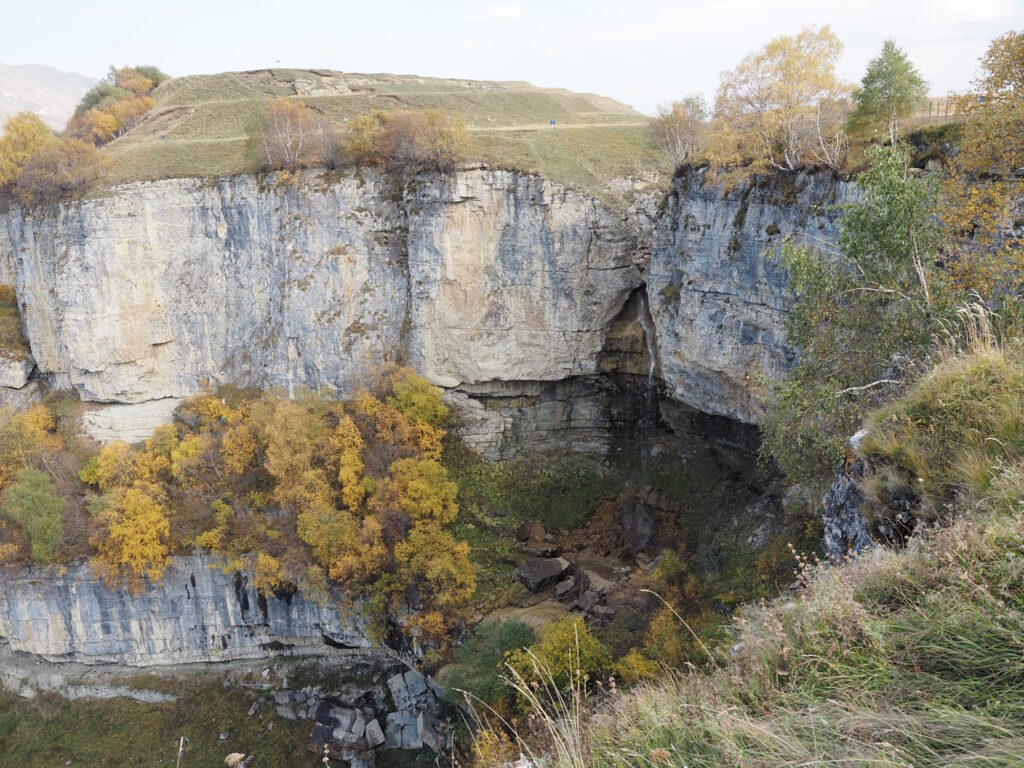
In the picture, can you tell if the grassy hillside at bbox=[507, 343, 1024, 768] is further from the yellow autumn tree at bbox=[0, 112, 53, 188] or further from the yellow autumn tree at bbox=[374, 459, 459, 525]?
the yellow autumn tree at bbox=[0, 112, 53, 188]

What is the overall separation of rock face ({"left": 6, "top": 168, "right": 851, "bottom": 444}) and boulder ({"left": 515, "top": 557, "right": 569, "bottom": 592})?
277 inches

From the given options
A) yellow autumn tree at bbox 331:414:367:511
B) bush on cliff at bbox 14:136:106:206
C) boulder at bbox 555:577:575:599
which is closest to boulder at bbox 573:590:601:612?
boulder at bbox 555:577:575:599

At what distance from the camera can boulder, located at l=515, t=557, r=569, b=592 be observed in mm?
22875

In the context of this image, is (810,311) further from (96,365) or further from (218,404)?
(96,365)

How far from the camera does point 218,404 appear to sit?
101 feet

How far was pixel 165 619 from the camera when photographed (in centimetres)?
2447

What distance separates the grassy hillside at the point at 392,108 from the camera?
2975 centimetres

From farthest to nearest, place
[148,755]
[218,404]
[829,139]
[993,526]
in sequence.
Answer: [218,404]
[148,755]
[829,139]
[993,526]

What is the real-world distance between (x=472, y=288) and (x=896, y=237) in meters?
20.5

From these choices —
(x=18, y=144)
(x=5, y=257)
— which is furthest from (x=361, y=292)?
(x=5, y=257)

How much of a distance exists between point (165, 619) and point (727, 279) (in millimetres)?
25581

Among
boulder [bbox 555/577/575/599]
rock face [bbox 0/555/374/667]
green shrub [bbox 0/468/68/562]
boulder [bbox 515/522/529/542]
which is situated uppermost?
green shrub [bbox 0/468/68/562]

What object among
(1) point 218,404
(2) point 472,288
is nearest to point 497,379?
(2) point 472,288

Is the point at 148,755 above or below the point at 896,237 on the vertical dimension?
below
